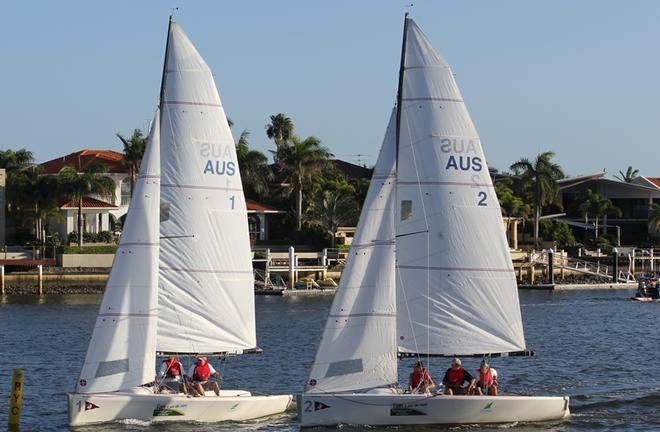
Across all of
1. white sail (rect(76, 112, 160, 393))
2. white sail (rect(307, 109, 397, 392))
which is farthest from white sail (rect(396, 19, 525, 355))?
white sail (rect(76, 112, 160, 393))

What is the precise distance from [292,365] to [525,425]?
17.4 m

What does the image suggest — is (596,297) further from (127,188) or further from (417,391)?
(417,391)

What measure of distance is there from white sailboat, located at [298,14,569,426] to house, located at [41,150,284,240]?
6663cm

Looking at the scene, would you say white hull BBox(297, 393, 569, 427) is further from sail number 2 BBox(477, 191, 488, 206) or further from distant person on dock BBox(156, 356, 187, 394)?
sail number 2 BBox(477, 191, 488, 206)

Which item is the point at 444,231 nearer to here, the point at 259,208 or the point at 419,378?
the point at 419,378

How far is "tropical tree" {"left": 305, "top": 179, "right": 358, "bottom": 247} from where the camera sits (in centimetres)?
10119

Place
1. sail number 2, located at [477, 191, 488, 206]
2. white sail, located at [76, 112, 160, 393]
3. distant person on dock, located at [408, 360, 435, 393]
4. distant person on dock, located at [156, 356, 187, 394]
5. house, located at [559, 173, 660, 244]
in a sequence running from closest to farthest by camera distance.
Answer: distant person on dock, located at [408, 360, 435, 393]
white sail, located at [76, 112, 160, 393]
sail number 2, located at [477, 191, 488, 206]
distant person on dock, located at [156, 356, 187, 394]
house, located at [559, 173, 660, 244]

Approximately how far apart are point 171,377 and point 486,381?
7.34 m

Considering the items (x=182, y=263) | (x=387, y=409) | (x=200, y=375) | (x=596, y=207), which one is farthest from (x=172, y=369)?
(x=596, y=207)

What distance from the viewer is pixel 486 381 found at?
102 feet

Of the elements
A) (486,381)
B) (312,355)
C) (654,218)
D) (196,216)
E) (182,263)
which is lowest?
(312,355)

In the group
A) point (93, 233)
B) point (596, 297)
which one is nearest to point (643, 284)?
point (596, 297)

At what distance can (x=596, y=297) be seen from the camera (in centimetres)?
9162

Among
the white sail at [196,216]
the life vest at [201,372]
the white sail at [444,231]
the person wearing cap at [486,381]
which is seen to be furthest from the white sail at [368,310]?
the white sail at [196,216]
